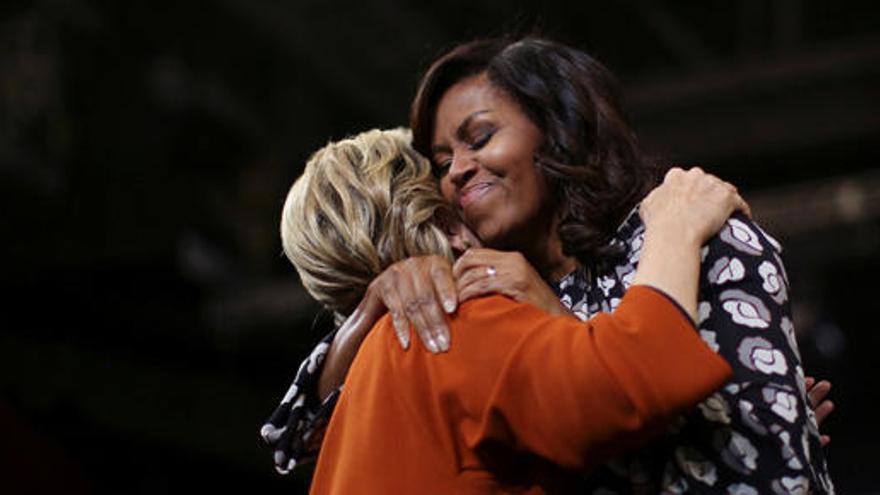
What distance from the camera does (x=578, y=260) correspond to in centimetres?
204

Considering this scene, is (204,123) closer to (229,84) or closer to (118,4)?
(229,84)

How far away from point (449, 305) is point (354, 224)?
0.24m

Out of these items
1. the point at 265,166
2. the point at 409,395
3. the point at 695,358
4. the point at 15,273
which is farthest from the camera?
the point at 265,166

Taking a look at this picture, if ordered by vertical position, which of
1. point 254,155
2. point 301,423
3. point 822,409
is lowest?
point 254,155

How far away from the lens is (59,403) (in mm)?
4918

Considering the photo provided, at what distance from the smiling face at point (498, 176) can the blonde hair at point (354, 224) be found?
0.06 m

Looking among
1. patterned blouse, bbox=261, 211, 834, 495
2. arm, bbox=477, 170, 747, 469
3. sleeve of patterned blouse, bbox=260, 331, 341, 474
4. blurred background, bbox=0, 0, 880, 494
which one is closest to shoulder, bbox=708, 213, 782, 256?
patterned blouse, bbox=261, 211, 834, 495

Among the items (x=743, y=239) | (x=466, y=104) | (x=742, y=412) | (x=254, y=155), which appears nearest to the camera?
(x=742, y=412)

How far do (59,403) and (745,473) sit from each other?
3566 millimetres

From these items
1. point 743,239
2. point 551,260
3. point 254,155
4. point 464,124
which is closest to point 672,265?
point 743,239

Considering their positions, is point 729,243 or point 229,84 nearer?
point 729,243

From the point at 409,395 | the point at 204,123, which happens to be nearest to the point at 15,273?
the point at 204,123

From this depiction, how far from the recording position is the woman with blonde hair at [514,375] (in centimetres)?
160

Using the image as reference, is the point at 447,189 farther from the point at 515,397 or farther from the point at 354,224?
the point at 515,397
